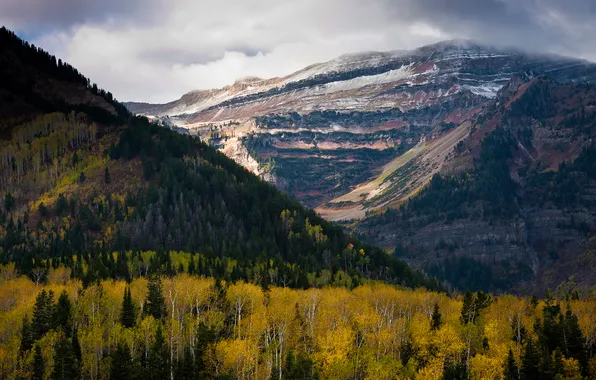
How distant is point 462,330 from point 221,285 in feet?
182

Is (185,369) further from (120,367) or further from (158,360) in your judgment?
(120,367)

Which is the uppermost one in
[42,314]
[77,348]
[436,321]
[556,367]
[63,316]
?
[42,314]

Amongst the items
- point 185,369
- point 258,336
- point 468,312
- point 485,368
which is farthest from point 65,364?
point 468,312

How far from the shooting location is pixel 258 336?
130m

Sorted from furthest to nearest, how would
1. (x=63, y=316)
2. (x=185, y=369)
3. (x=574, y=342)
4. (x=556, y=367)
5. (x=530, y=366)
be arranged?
1. (x=574, y=342)
2. (x=63, y=316)
3. (x=530, y=366)
4. (x=556, y=367)
5. (x=185, y=369)

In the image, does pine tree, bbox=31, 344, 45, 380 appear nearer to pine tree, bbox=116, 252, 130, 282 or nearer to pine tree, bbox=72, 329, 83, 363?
pine tree, bbox=72, 329, 83, 363

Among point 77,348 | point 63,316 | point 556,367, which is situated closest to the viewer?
point 77,348

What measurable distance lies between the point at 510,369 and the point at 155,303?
70.8 m

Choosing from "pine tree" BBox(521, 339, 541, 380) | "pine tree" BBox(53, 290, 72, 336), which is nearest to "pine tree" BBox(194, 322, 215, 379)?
"pine tree" BBox(53, 290, 72, 336)

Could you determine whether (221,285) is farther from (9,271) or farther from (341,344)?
(9,271)

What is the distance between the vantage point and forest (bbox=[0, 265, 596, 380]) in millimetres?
116688

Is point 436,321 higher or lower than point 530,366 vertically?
higher

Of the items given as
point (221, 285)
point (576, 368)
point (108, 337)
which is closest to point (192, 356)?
point (108, 337)

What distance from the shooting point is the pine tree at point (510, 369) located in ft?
397
